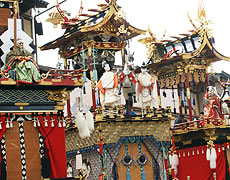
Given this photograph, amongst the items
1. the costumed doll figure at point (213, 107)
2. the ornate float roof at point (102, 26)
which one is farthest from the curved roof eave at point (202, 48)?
the ornate float roof at point (102, 26)

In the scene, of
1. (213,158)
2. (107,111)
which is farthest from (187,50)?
(107,111)

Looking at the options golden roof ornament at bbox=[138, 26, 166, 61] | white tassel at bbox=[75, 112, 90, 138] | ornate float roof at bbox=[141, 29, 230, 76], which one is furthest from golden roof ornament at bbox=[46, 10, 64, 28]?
white tassel at bbox=[75, 112, 90, 138]

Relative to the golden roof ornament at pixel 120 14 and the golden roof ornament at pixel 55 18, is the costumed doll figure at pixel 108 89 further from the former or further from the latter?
the golden roof ornament at pixel 55 18

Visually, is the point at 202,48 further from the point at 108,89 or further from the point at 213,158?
the point at 108,89

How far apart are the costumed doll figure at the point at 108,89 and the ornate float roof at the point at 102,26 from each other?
2.28m

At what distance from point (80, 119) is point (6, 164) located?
413 cm

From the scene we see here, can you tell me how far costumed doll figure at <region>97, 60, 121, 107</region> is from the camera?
35719mm

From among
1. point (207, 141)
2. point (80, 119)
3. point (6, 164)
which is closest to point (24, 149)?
point (6, 164)

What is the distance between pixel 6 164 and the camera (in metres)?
28.6

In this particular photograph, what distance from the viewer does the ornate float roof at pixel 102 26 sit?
36.5m

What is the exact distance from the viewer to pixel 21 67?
28922 mm

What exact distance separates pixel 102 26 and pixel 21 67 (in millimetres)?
9086

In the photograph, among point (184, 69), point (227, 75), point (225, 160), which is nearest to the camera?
point (225, 160)

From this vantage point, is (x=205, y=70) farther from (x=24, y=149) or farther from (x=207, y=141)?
(x=24, y=149)
